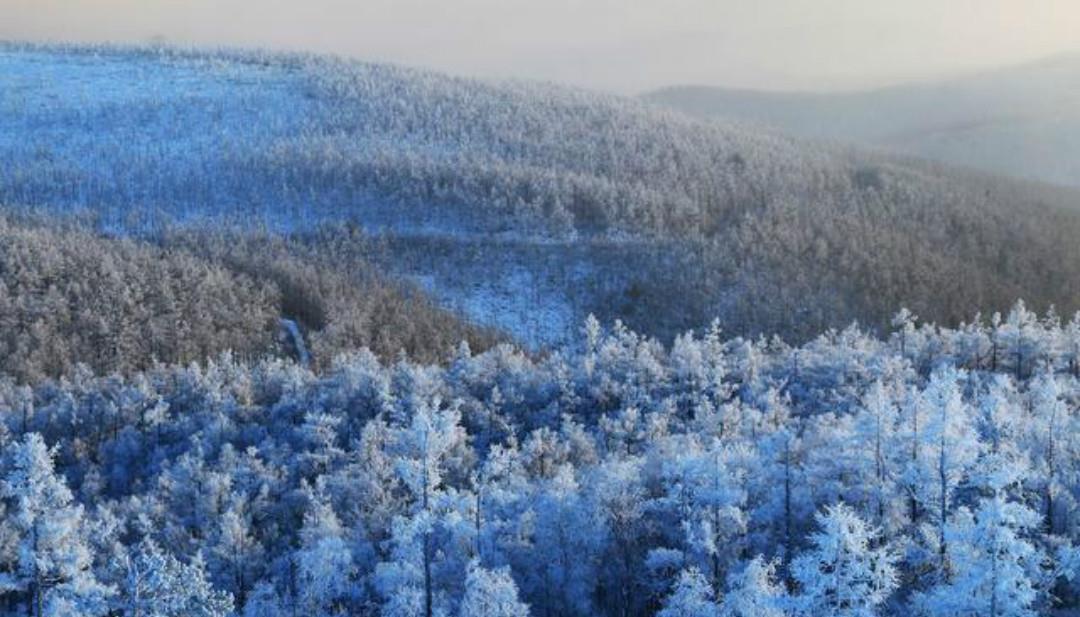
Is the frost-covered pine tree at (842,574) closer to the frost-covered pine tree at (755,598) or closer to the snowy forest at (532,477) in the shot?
the snowy forest at (532,477)

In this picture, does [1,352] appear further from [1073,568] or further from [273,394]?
[1073,568]

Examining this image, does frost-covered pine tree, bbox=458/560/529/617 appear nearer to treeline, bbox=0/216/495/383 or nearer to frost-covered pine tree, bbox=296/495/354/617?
frost-covered pine tree, bbox=296/495/354/617

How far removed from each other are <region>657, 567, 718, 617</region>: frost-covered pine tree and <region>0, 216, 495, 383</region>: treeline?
110m

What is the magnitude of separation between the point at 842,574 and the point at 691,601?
13033 mm

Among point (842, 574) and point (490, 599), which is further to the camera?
point (490, 599)

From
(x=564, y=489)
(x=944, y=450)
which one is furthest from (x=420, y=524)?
(x=944, y=450)

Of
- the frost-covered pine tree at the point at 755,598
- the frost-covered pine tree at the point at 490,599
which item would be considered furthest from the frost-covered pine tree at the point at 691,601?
the frost-covered pine tree at the point at 490,599

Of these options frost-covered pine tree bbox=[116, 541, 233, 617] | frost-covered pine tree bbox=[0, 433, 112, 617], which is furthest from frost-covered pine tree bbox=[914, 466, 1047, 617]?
frost-covered pine tree bbox=[0, 433, 112, 617]

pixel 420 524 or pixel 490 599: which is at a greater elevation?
pixel 420 524

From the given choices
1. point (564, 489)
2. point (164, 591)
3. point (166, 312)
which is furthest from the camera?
point (166, 312)

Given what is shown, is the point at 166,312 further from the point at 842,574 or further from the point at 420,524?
the point at 842,574

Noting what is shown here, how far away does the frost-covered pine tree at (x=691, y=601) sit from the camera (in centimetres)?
5628

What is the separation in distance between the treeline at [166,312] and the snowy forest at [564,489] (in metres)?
29.9

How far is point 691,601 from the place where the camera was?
56.5m
